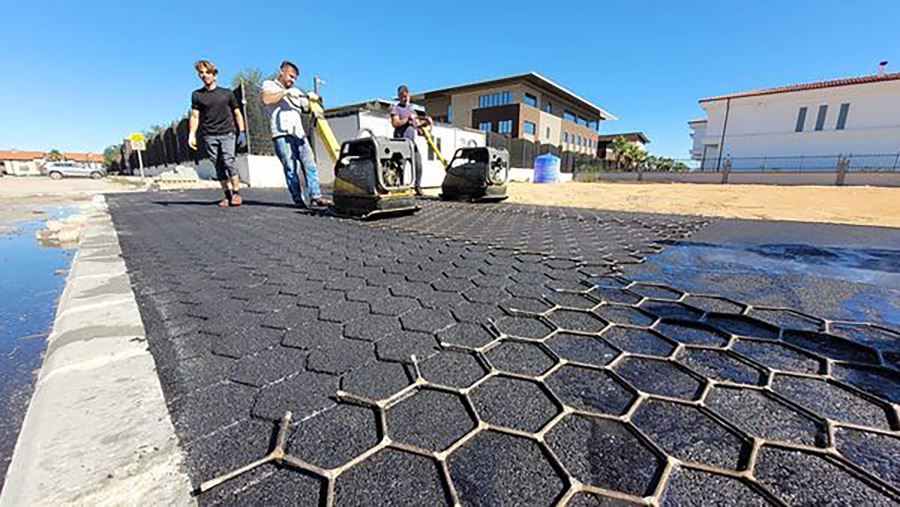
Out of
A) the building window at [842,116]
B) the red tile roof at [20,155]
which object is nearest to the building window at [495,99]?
the building window at [842,116]

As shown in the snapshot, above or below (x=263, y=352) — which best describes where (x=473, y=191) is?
above

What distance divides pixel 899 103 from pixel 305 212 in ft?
88.8

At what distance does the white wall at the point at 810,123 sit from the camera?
17.4 meters

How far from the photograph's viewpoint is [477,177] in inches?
233

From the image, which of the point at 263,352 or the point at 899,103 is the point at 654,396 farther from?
the point at 899,103

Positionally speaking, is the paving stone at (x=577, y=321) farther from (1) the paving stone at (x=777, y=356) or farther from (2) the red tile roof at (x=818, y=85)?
(2) the red tile roof at (x=818, y=85)

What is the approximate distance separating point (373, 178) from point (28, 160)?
69.7 meters

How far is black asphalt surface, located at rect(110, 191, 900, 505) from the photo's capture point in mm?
703

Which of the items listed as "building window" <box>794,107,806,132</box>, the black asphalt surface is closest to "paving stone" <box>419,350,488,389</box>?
the black asphalt surface

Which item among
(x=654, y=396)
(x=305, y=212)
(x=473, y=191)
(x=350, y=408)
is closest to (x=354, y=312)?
(x=350, y=408)

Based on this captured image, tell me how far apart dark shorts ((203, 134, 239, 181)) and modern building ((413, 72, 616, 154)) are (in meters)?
19.5

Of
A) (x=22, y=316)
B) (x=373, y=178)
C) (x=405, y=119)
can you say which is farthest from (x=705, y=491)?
(x=405, y=119)

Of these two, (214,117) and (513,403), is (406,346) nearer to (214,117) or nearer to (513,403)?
(513,403)

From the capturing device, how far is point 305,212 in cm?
444
